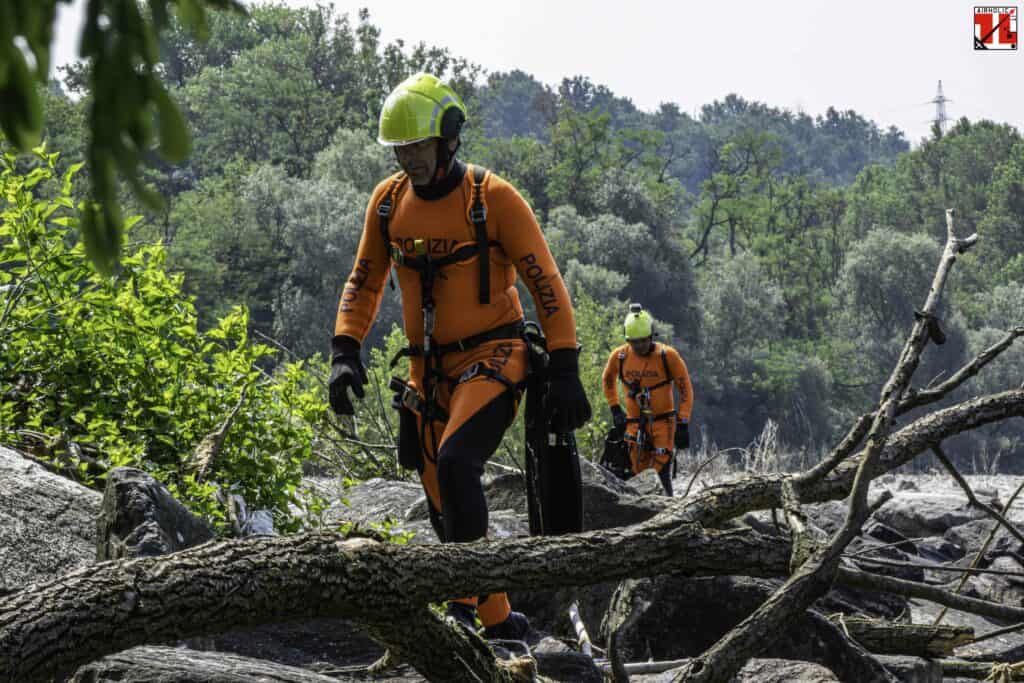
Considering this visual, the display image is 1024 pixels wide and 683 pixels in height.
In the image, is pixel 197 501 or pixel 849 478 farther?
pixel 197 501

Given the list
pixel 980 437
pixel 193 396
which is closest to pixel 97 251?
pixel 193 396

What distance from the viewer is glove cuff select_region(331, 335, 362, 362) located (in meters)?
6.07

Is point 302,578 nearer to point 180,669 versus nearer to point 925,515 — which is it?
point 180,669

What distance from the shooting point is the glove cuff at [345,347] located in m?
6.07

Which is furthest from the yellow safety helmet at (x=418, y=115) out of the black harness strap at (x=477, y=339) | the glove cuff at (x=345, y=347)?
the glove cuff at (x=345, y=347)

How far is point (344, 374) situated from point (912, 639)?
8.54ft

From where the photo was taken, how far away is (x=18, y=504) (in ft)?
17.9

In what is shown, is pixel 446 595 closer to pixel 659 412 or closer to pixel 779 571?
pixel 779 571

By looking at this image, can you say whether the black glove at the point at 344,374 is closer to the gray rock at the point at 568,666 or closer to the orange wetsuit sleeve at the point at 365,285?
the orange wetsuit sleeve at the point at 365,285

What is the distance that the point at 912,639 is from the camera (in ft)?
20.9

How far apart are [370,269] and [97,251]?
4778 millimetres

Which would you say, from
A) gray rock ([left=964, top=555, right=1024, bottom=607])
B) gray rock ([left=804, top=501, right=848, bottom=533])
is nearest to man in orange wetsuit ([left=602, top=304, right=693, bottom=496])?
gray rock ([left=804, top=501, right=848, bottom=533])

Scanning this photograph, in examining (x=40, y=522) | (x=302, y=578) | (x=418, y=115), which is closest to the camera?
(x=302, y=578)

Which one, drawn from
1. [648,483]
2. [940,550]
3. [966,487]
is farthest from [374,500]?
[940,550]
